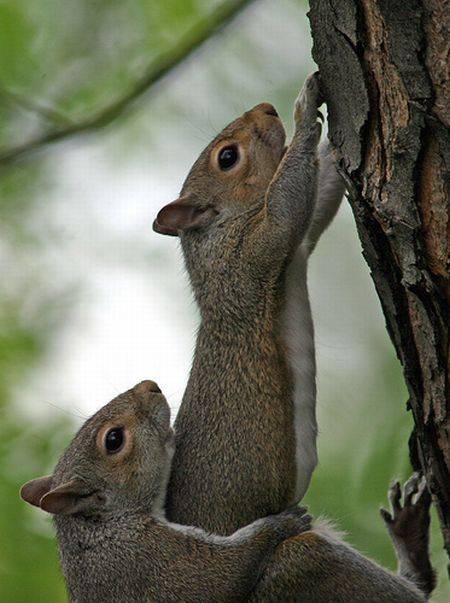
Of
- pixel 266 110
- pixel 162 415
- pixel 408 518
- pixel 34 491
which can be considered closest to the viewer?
pixel 408 518

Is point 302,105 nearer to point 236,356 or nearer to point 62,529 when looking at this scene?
point 236,356

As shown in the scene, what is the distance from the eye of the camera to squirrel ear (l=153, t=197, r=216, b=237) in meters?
4.89

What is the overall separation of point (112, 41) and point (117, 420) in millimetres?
2680

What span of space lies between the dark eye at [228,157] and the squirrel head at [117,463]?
1141mm

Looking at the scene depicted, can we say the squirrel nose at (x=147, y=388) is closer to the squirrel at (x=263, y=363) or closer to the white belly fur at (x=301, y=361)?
the squirrel at (x=263, y=363)

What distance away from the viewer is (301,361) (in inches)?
169

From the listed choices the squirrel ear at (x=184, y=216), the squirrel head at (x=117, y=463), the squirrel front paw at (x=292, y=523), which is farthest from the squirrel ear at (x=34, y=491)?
the squirrel ear at (x=184, y=216)

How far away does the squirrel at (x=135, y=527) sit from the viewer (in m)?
3.93

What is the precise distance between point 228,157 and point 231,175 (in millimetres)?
106

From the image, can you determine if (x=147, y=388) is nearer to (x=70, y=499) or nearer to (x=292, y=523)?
(x=70, y=499)

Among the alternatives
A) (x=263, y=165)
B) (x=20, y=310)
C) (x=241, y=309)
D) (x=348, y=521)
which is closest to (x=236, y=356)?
(x=241, y=309)

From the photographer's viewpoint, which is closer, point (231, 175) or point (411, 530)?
point (411, 530)

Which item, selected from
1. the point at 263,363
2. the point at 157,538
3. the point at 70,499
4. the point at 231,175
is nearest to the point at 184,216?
the point at 231,175

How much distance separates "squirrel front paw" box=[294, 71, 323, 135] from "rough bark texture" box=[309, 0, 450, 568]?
0.19 meters
